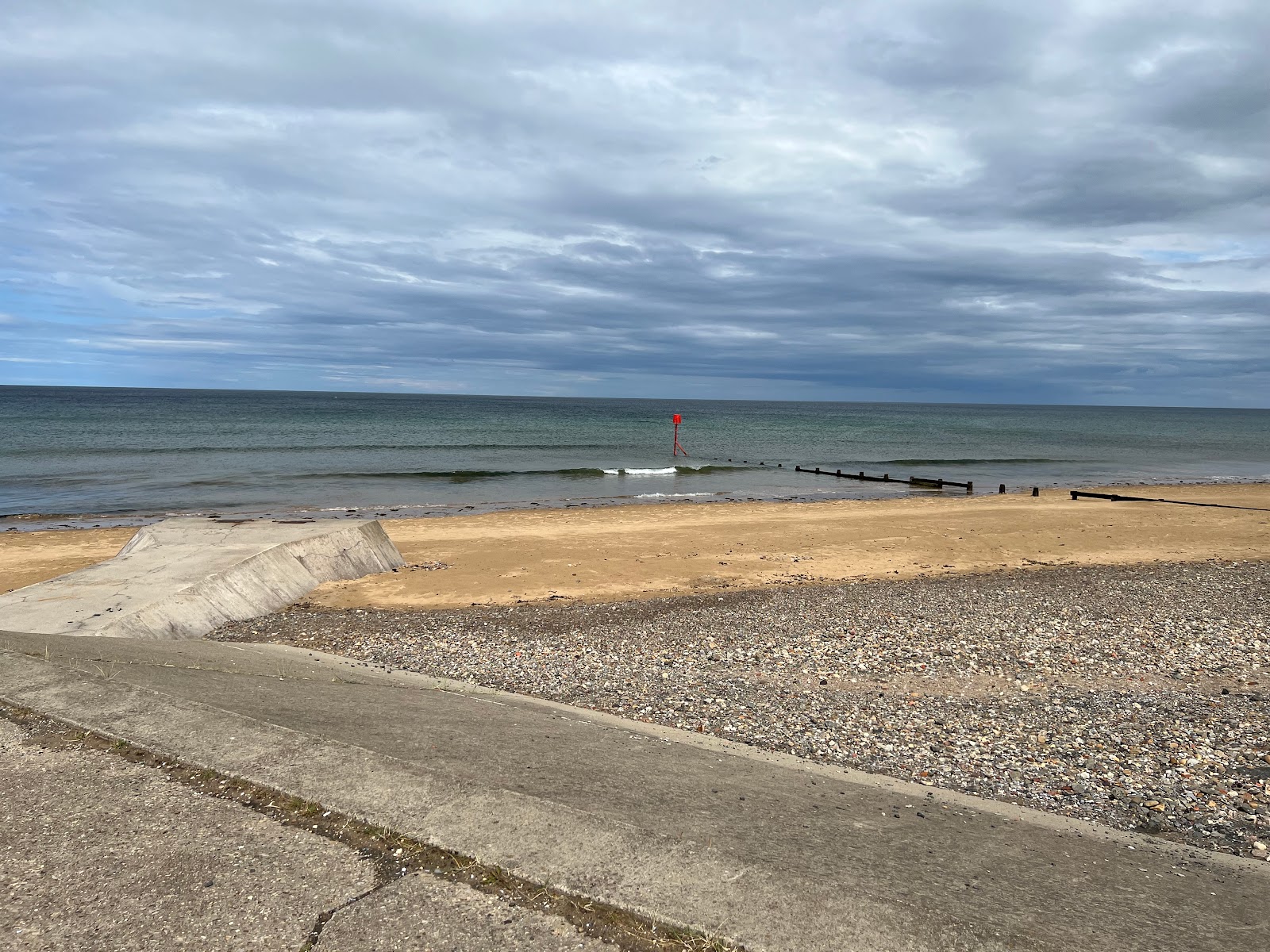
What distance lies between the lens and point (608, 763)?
15.3ft

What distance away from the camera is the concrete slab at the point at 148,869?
276 centimetres

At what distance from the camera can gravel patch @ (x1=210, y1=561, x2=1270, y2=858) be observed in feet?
18.4

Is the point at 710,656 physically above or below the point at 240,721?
below

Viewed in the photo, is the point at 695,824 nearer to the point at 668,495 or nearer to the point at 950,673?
the point at 950,673

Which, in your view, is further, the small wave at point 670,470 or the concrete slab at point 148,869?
the small wave at point 670,470

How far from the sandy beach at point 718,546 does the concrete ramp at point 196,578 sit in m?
0.58

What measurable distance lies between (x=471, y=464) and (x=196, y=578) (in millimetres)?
31805

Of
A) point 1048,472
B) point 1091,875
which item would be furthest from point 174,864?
point 1048,472

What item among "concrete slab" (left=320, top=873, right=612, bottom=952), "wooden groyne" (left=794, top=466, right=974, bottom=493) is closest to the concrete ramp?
"concrete slab" (left=320, top=873, right=612, bottom=952)

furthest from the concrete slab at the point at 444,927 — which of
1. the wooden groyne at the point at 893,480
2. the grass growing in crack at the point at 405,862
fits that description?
the wooden groyne at the point at 893,480

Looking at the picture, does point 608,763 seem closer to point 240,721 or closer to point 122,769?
point 240,721

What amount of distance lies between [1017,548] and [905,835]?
15688mm

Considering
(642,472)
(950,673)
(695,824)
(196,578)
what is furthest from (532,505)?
(695,824)

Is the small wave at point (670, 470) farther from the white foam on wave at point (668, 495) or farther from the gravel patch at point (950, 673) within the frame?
the gravel patch at point (950, 673)
